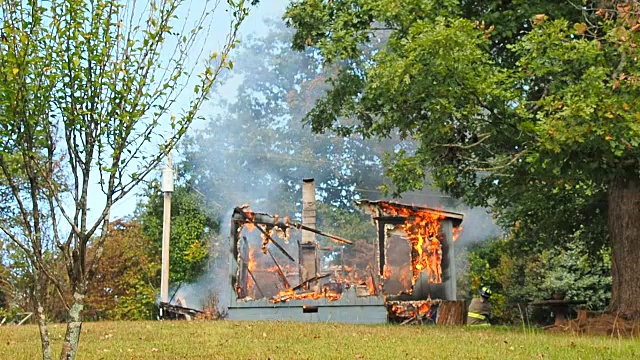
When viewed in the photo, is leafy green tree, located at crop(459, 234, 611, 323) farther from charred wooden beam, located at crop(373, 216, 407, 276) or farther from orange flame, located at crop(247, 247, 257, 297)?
orange flame, located at crop(247, 247, 257, 297)

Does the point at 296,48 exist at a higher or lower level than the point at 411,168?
higher

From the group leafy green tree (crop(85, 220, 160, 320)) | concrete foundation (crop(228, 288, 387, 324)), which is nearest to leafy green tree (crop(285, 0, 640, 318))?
concrete foundation (crop(228, 288, 387, 324))

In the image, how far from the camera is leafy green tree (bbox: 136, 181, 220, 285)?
28.1m

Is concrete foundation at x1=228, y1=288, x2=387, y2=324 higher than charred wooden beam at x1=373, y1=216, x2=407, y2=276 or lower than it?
lower

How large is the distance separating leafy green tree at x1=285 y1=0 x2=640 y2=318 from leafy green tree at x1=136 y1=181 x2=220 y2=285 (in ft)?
43.5

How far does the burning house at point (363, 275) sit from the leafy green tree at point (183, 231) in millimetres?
9009

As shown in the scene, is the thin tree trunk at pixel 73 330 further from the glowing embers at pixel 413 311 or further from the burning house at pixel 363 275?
the glowing embers at pixel 413 311

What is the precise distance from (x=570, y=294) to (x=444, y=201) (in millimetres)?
12210

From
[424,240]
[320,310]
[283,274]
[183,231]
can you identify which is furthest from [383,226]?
[183,231]

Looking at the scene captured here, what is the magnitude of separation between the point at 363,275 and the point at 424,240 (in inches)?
86.0

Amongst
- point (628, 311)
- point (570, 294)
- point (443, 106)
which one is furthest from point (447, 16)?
point (570, 294)

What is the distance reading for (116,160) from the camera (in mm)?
6074

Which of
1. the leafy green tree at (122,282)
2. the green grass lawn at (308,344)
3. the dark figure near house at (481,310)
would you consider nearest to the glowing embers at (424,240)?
the dark figure near house at (481,310)

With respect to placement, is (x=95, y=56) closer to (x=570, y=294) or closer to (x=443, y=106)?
(x=443, y=106)
